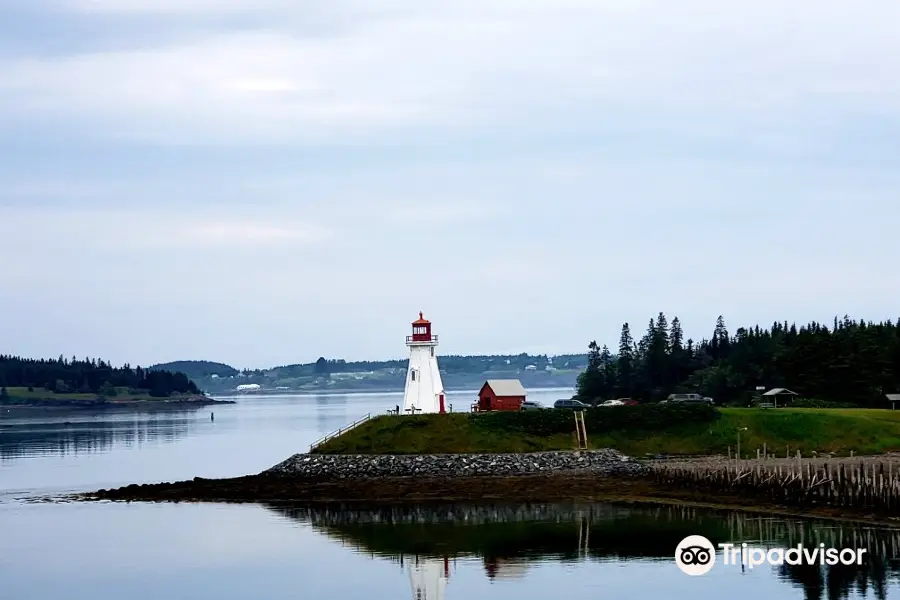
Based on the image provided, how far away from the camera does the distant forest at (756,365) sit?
93.0 m

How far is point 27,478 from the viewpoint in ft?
295

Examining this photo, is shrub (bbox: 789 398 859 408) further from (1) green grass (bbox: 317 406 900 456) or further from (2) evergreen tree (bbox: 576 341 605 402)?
(2) evergreen tree (bbox: 576 341 605 402)

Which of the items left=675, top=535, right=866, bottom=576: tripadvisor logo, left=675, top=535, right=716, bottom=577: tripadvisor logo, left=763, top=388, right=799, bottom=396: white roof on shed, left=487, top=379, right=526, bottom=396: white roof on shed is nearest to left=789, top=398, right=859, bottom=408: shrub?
left=763, top=388, right=799, bottom=396: white roof on shed

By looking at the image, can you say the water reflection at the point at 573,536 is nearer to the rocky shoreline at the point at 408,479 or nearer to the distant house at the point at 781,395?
the rocky shoreline at the point at 408,479

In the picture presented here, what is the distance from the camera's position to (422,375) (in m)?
83.2

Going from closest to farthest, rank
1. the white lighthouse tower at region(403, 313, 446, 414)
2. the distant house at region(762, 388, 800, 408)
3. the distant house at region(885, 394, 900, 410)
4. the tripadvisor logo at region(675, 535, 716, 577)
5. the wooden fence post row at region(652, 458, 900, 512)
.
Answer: the tripadvisor logo at region(675, 535, 716, 577)
the wooden fence post row at region(652, 458, 900, 512)
the white lighthouse tower at region(403, 313, 446, 414)
the distant house at region(885, 394, 900, 410)
the distant house at region(762, 388, 800, 408)

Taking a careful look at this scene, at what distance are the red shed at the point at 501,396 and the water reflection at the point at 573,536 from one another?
2419cm

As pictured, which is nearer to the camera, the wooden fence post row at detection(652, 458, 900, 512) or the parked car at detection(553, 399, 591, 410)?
the wooden fence post row at detection(652, 458, 900, 512)

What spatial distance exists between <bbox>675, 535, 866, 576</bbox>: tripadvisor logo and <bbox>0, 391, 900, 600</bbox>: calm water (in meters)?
0.55

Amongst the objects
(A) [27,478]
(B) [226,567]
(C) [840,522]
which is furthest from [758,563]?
(A) [27,478]

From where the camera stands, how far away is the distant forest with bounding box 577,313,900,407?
93000 mm

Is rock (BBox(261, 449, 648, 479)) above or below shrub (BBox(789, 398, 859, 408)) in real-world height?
below

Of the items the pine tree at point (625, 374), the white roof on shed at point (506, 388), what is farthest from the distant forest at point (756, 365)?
the white roof on shed at point (506, 388)

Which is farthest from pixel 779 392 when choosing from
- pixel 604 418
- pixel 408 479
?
pixel 408 479
